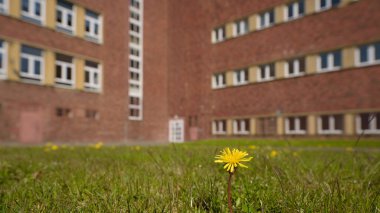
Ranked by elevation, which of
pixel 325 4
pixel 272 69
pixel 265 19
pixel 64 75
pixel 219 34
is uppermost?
pixel 265 19

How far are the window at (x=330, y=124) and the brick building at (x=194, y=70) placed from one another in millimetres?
77

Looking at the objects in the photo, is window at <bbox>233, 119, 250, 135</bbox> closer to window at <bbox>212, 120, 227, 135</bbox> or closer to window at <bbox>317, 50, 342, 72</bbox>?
window at <bbox>212, 120, 227, 135</bbox>

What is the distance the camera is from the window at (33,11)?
25631mm

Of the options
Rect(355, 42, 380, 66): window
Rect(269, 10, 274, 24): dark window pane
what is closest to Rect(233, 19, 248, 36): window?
Rect(269, 10, 274, 24): dark window pane

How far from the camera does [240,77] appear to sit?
101ft

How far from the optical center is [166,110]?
4000cm

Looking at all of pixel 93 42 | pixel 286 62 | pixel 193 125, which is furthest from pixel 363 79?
pixel 93 42

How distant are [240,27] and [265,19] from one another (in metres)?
2.82

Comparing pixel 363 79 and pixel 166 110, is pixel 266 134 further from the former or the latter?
pixel 166 110

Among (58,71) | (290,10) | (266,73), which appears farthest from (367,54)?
(58,71)

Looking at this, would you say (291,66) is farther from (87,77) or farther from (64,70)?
(64,70)

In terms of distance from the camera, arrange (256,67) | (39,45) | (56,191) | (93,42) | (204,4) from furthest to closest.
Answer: (204,4), (93,42), (256,67), (39,45), (56,191)

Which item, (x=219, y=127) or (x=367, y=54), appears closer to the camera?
(x=367, y=54)

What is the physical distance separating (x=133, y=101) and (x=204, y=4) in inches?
523
